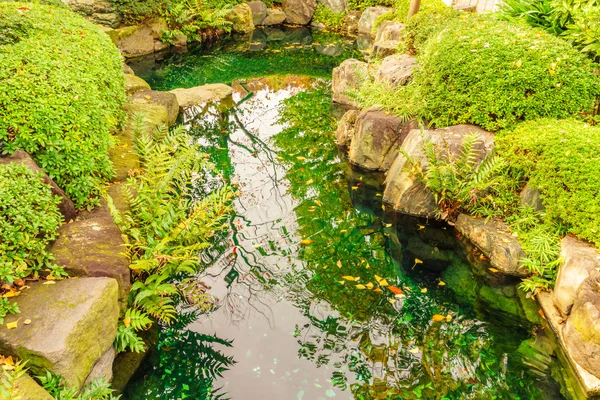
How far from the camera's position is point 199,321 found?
5297 mm

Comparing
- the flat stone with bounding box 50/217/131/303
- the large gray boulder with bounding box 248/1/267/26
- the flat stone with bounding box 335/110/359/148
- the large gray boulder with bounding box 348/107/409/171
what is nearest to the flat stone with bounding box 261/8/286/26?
the large gray boulder with bounding box 248/1/267/26

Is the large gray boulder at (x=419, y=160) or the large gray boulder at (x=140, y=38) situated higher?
the large gray boulder at (x=419, y=160)

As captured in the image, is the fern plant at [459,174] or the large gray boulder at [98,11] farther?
the large gray boulder at [98,11]

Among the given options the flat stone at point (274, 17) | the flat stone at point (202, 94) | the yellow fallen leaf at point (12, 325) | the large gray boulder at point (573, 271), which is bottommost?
the flat stone at point (274, 17)

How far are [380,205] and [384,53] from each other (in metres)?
7.21

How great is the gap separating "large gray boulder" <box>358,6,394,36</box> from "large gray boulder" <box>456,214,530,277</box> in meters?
16.4

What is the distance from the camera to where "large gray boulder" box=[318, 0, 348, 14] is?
22.8 metres

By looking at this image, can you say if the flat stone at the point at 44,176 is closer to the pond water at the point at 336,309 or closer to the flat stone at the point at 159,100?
the pond water at the point at 336,309

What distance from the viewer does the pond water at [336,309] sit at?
182 inches

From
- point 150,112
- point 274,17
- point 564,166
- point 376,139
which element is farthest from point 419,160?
point 274,17

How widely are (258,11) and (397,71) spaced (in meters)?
14.0

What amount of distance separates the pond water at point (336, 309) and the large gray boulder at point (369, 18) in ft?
47.0

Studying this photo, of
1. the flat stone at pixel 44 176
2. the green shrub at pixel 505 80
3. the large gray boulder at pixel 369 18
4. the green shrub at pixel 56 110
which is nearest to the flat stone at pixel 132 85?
the green shrub at pixel 56 110

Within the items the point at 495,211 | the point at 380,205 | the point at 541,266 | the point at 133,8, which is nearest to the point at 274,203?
the point at 380,205
